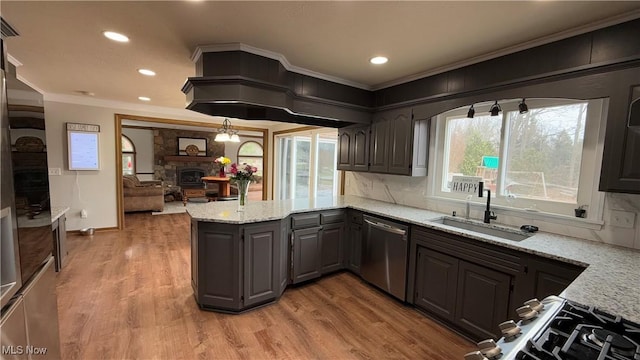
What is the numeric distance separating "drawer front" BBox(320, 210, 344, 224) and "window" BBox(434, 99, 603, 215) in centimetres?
120

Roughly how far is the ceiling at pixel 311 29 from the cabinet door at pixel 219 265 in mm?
1647

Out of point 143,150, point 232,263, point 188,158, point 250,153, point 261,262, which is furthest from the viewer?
point 250,153

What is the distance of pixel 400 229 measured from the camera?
2781 mm

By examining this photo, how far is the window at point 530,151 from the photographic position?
7.23 feet

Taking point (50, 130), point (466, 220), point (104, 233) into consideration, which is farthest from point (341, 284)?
point (50, 130)

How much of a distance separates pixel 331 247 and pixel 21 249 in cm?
264

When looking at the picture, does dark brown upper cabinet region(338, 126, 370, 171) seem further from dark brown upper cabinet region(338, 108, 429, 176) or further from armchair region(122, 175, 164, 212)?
armchair region(122, 175, 164, 212)

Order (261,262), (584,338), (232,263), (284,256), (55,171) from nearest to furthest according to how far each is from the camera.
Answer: (584,338)
(232,263)
(261,262)
(284,256)
(55,171)

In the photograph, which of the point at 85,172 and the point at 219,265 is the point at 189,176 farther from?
the point at 219,265

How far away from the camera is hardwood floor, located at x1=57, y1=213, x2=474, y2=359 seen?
6.95 feet

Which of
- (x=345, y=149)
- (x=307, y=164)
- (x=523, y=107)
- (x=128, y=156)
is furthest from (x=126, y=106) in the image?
(x=523, y=107)

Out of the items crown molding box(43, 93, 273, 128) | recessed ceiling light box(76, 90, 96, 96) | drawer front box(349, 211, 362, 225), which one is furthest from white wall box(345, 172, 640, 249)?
recessed ceiling light box(76, 90, 96, 96)

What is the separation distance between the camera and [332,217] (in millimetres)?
3316

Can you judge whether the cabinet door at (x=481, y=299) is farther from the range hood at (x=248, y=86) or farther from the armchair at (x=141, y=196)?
the armchair at (x=141, y=196)
